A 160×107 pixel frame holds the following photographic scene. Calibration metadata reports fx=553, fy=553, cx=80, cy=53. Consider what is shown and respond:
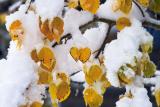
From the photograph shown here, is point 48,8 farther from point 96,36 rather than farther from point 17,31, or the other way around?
point 96,36

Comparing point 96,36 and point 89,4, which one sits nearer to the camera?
point 89,4

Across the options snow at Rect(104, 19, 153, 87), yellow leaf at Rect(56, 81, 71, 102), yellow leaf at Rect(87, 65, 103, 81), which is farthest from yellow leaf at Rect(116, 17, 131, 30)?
yellow leaf at Rect(56, 81, 71, 102)

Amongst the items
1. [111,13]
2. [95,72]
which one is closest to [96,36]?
[111,13]

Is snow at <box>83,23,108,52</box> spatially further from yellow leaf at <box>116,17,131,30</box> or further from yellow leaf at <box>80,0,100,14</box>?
yellow leaf at <box>80,0,100,14</box>

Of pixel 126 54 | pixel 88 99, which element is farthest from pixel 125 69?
pixel 88 99

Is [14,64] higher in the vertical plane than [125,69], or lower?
higher

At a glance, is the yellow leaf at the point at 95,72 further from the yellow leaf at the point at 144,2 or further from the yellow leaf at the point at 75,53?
the yellow leaf at the point at 144,2

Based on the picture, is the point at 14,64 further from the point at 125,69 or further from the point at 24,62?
the point at 125,69
